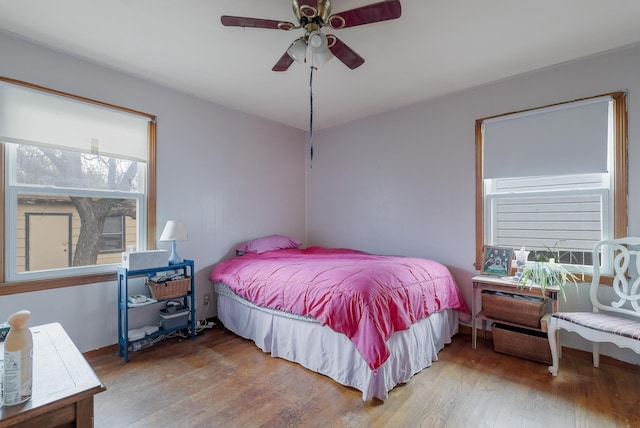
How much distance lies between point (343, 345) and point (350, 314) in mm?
296

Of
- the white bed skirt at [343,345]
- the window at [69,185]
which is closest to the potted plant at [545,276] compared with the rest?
the white bed skirt at [343,345]

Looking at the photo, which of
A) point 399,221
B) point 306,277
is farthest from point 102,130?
point 399,221

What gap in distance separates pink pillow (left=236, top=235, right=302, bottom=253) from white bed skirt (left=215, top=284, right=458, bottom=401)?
70 centimetres

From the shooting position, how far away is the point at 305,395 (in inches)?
79.4

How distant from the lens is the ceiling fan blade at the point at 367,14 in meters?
1.54

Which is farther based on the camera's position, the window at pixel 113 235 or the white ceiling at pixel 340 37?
the window at pixel 113 235

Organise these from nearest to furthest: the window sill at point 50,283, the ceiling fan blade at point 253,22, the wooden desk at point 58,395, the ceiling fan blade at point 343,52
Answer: the wooden desk at point 58,395
the ceiling fan blade at point 253,22
the ceiling fan blade at point 343,52
the window sill at point 50,283

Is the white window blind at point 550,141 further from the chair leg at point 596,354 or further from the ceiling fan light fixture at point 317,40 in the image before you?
the ceiling fan light fixture at point 317,40

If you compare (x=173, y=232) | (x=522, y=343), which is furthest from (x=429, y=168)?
(x=173, y=232)

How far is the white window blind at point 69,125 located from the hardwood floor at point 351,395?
72.6 inches

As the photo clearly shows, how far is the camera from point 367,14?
162 cm

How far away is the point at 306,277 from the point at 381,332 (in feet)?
2.48

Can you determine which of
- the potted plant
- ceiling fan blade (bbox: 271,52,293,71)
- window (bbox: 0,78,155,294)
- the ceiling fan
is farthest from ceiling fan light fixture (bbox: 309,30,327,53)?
the potted plant

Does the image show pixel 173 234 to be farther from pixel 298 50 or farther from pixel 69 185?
pixel 298 50
